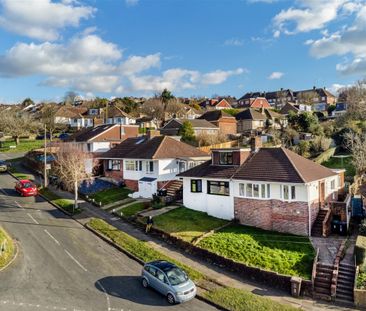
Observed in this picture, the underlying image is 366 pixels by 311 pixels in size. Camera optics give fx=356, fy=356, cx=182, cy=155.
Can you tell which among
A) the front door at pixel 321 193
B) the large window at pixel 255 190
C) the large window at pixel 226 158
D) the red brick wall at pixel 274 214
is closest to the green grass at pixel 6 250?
the red brick wall at pixel 274 214

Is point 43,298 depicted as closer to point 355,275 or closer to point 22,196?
point 355,275

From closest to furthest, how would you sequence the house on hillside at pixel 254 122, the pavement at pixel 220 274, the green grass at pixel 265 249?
the pavement at pixel 220 274 → the green grass at pixel 265 249 → the house on hillside at pixel 254 122

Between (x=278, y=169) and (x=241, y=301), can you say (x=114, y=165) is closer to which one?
(x=278, y=169)

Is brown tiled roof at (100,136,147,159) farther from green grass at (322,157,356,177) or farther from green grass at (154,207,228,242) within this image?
green grass at (322,157,356,177)

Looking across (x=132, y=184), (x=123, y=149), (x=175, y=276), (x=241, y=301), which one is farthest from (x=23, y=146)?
(x=241, y=301)

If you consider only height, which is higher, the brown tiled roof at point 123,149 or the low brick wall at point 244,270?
the brown tiled roof at point 123,149

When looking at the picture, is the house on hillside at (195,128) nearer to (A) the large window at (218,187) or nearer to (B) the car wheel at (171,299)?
(A) the large window at (218,187)

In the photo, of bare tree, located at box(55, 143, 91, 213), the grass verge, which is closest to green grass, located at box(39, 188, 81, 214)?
bare tree, located at box(55, 143, 91, 213)
